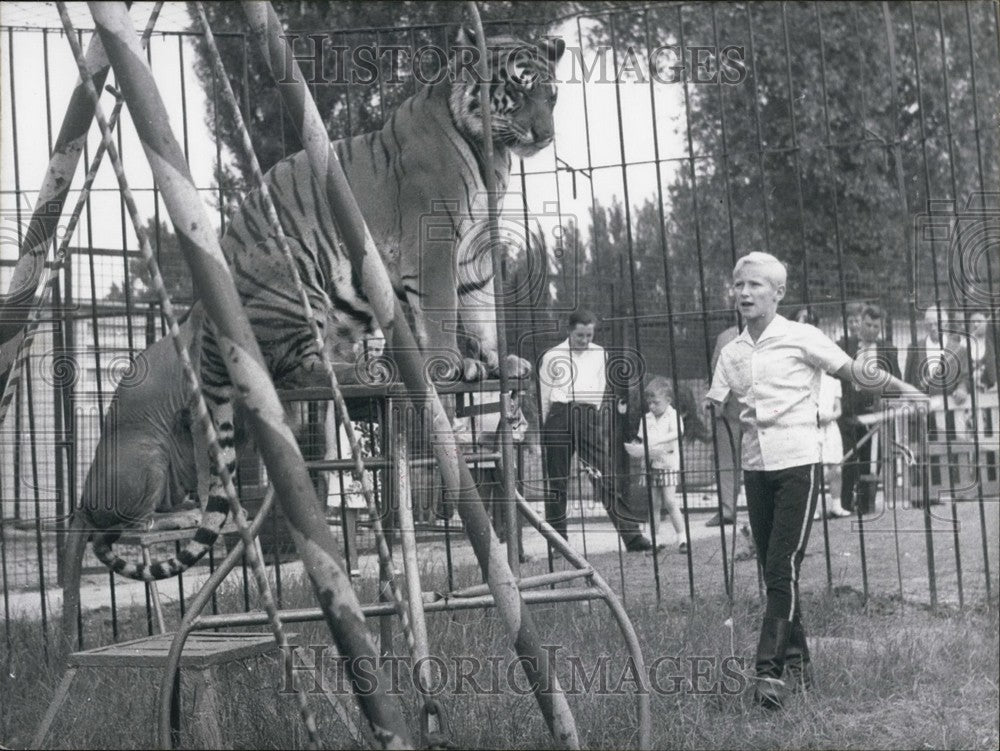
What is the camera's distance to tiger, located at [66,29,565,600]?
15.0 ft

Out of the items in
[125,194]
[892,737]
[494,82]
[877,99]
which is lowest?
[892,737]

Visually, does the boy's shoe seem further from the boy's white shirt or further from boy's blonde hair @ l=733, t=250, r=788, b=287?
boy's blonde hair @ l=733, t=250, r=788, b=287

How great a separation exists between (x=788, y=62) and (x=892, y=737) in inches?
135

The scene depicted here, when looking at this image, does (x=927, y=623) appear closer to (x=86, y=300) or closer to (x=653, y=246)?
(x=86, y=300)

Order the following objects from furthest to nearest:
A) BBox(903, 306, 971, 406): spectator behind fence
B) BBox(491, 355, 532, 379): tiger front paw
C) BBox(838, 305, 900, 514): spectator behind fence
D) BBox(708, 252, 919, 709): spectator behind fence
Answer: BBox(838, 305, 900, 514): spectator behind fence
BBox(903, 306, 971, 406): spectator behind fence
BBox(708, 252, 919, 709): spectator behind fence
BBox(491, 355, 532, 379): tiger front paw

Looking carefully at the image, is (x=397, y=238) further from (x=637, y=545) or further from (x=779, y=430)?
(x=637, y=545)

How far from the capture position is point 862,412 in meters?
9.95

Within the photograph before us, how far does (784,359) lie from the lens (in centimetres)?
453

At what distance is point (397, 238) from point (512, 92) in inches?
34.3

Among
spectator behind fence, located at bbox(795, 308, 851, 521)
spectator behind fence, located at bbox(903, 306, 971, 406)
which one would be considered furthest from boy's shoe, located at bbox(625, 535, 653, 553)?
spectator behind fence, located at bbox(903, 306, 971, 406)

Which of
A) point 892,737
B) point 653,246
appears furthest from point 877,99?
point 892,737

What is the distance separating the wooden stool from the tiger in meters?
0.86

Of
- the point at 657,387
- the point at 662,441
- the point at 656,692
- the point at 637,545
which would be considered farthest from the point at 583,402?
the point at 656,692

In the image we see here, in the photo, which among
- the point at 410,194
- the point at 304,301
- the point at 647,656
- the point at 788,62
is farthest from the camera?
the point at 788,62
